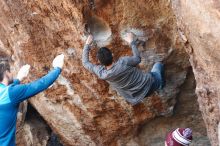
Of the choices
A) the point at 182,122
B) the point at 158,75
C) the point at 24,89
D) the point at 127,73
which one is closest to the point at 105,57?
the point at 127,73

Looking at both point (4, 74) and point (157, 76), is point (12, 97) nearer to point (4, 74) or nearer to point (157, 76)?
point (4, 74)

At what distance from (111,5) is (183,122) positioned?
90.8 inches

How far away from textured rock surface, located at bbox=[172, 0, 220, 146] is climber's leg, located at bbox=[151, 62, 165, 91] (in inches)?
27.7

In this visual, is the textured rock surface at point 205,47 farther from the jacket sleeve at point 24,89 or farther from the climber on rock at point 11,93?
the jacket sleeve at point 24,89

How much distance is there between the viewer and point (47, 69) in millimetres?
6746

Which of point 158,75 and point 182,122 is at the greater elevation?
point 158,75

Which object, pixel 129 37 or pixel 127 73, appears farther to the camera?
pixel 129 37

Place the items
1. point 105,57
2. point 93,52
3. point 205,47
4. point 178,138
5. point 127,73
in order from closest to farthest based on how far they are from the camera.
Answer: point 178,138, point 205,47, point 105,57, point 127,73, point 93,52

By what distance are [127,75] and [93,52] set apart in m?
0.75

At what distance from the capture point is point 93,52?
243 inches

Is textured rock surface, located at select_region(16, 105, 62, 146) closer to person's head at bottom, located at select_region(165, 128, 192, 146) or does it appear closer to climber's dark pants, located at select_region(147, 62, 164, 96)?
climber's dark pants, located at select_region(147, 62, 164, 96)

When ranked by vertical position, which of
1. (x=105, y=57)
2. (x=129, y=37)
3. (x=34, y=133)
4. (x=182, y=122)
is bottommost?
(x=182, y=122)

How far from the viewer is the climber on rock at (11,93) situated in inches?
182

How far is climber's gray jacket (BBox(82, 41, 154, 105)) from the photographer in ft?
18.2
